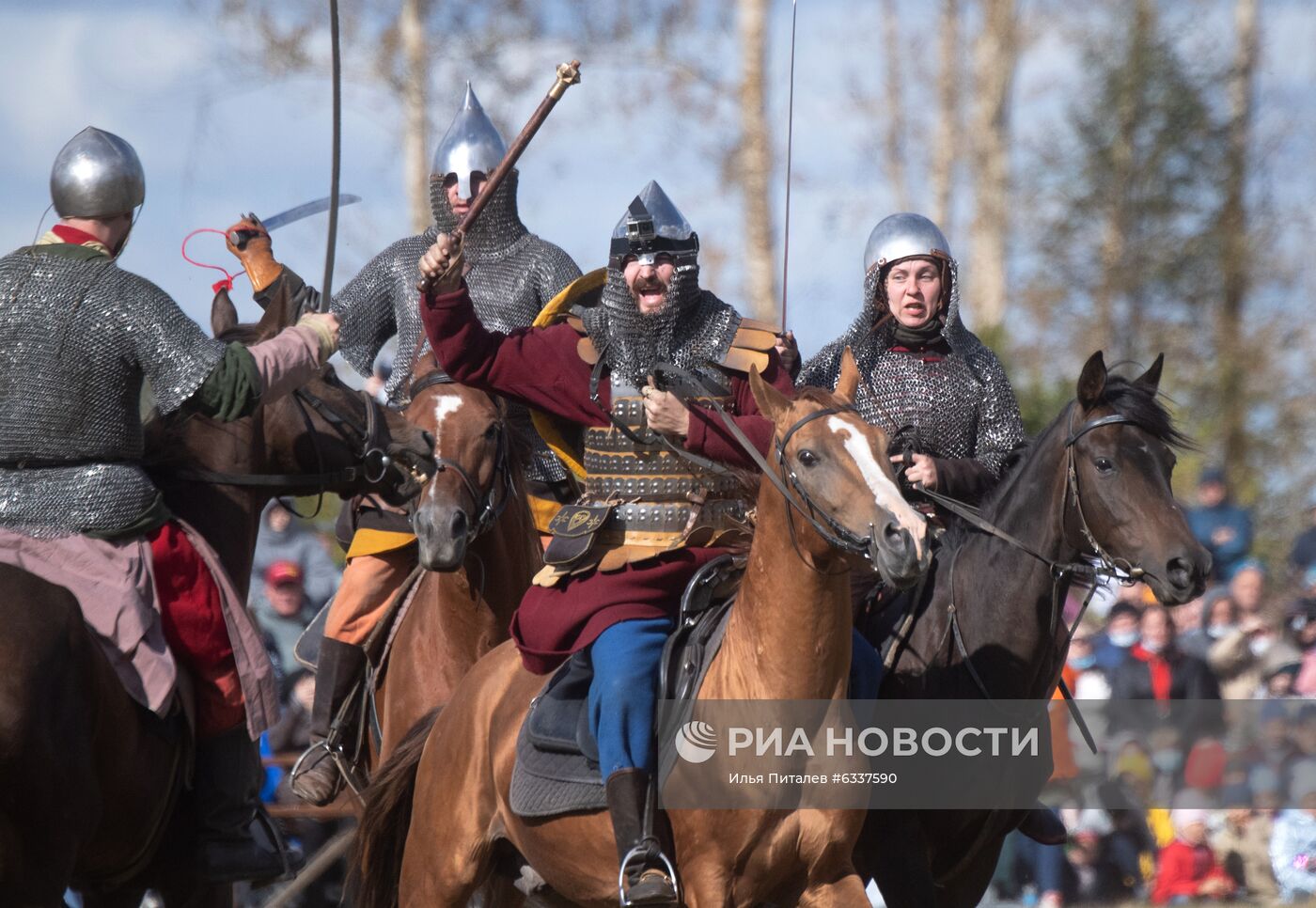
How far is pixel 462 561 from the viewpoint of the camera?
21.4 ft

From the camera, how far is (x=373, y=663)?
739 cm

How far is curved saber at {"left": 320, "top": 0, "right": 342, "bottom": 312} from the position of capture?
6.25 meters

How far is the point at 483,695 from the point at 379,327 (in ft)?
8.24

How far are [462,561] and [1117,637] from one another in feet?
13.9

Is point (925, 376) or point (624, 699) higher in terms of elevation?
point (925, 376)

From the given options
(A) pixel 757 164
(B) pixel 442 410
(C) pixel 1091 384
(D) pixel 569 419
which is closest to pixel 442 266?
(D) pixel 569 419

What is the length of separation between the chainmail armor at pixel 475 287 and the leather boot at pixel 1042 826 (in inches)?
89.4

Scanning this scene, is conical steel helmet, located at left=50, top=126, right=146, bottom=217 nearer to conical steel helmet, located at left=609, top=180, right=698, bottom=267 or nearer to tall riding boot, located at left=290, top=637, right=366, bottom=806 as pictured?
conical steel helmet, located at left=609, top=180, right=698, bottom=267

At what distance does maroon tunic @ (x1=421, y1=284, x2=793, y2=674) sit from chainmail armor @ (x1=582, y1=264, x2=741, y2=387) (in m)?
0.10

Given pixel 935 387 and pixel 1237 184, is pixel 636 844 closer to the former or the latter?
pixel 935 387

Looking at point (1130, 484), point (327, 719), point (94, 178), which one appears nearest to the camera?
point (94, 178)

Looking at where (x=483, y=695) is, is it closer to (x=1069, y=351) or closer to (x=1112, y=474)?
(x=1112, y=474)

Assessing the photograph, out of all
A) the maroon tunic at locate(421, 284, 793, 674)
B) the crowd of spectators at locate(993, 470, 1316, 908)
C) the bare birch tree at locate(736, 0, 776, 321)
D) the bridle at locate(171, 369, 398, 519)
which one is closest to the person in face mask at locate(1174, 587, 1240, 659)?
the crowd of spectators at locate(993, 470, 1316, 908)

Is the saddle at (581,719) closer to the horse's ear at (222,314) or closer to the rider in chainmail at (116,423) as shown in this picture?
the rider in chainmail at (116,423)
